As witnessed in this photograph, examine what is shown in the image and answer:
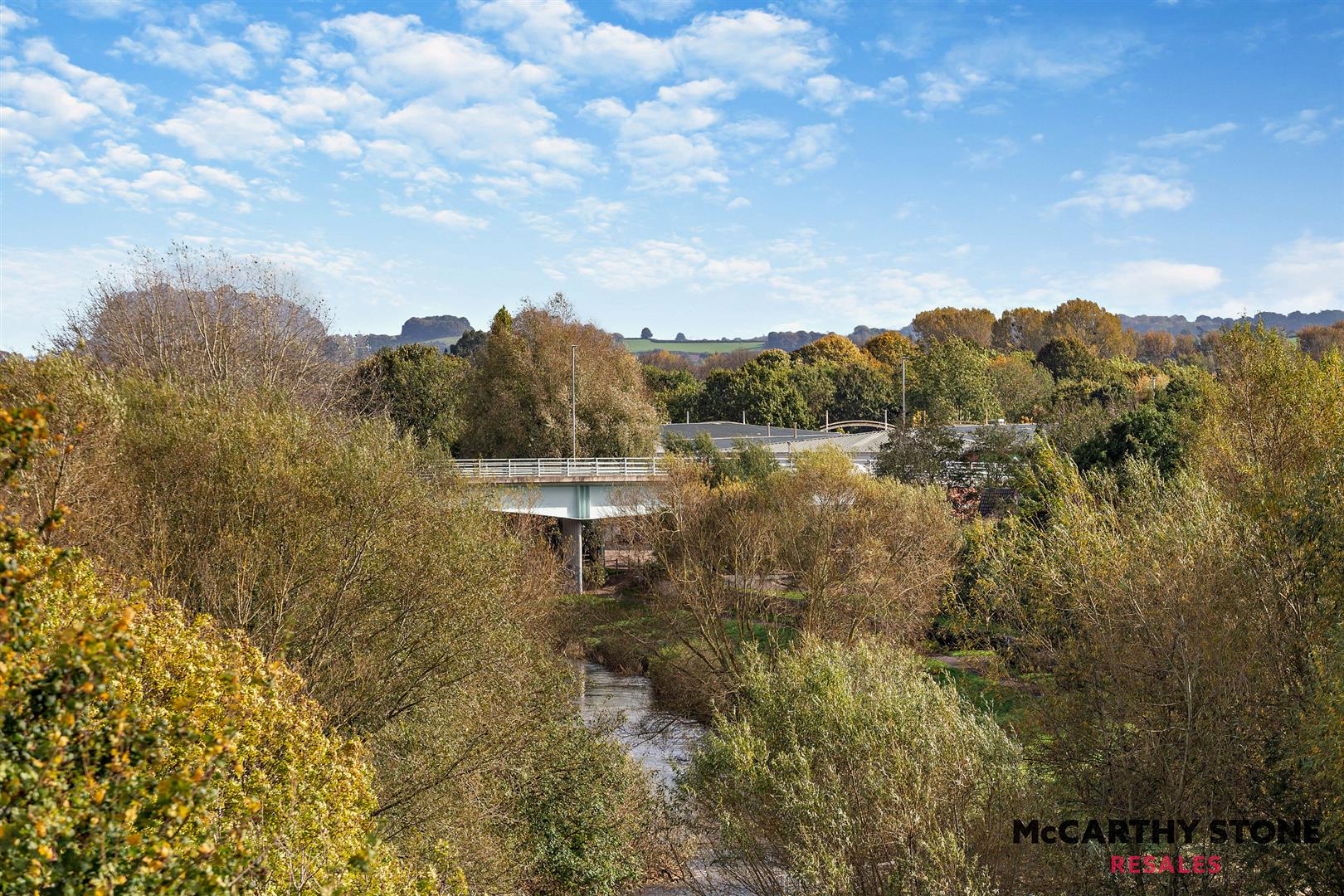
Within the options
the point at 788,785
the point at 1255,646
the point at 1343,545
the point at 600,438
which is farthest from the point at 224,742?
the point at 600,438

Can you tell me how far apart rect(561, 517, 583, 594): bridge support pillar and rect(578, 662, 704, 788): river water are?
45.4 feet

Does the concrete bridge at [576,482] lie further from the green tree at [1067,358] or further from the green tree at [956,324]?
the green tree at [956,324]

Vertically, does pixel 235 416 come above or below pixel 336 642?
above

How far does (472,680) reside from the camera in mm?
20547

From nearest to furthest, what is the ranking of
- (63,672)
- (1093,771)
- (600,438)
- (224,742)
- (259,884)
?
(63,672) → (224,742) → (259,884) → (1093,771) → (600,438)

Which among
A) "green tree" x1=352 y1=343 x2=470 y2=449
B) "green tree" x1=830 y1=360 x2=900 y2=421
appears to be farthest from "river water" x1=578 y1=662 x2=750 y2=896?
"green tree" x1=830 y1=360 x2=900 y2=421

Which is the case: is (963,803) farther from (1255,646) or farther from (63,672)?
(63,672)

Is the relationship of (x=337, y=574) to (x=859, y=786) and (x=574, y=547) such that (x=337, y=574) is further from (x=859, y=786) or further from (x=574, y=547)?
(x=574, y=547)

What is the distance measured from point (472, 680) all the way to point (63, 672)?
553 inches

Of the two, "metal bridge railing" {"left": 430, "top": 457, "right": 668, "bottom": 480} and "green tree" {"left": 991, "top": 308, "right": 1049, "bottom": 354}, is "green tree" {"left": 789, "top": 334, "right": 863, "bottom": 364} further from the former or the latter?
"metal bridge railing" {"left": 430, "top": 457, "right": 668, "bottom": 480}

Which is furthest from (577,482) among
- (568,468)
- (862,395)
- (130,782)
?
(862,395)

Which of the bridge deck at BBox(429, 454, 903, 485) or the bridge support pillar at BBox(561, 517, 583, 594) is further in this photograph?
the bridge support pillar at BBox(561, 517, 583, 594)

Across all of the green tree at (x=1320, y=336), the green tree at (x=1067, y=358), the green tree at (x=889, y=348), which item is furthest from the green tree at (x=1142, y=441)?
the green tree at (x=1320, y=336)

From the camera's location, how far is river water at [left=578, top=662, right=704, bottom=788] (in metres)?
28.2
